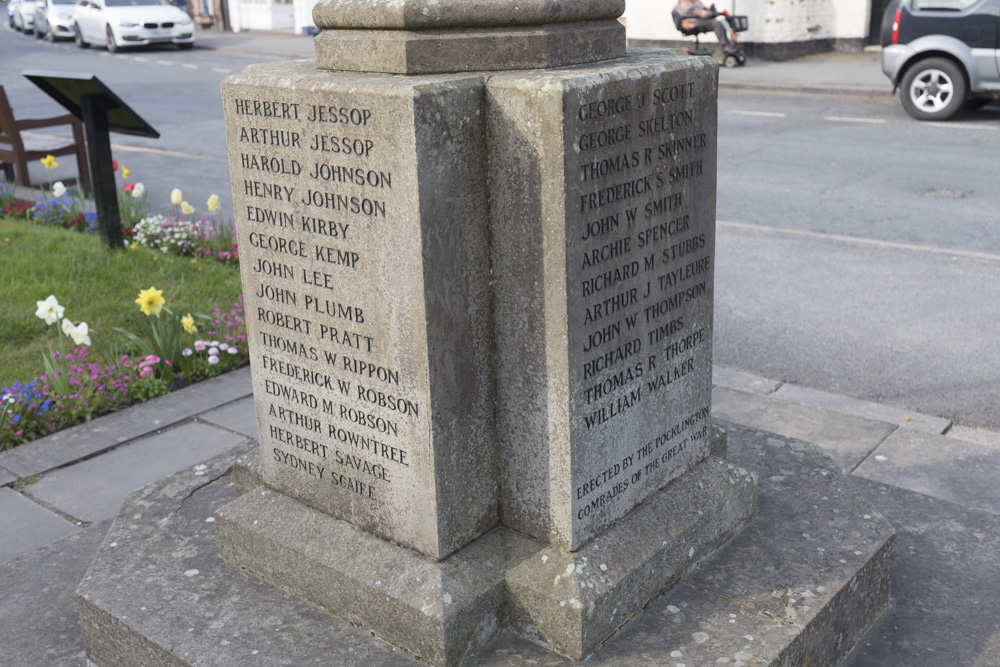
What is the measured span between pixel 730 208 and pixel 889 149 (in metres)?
3.36

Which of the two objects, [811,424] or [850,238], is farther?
[850,238]

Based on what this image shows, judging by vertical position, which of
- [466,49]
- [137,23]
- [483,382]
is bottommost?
[483,382]

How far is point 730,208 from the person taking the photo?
30.3 ft

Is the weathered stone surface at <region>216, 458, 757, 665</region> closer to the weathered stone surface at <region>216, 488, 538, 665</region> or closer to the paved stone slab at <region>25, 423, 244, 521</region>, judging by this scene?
the weathered stone surface at <region>216, 488, 538, 665</region>

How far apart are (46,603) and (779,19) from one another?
64.0ft

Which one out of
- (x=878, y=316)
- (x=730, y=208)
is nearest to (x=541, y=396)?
(x=878, y=316)

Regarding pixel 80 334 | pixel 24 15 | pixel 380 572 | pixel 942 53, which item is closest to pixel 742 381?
pixel 380 572

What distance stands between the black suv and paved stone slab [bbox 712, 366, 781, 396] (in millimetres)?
9238

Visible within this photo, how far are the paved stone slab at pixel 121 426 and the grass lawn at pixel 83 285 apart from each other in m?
0.68

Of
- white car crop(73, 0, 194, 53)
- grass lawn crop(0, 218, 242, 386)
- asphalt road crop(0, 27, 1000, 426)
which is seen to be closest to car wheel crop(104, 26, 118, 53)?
white car crop(73, 0, 194, 53)

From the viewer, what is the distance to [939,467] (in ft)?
14.4

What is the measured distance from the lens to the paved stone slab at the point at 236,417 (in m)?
5.07

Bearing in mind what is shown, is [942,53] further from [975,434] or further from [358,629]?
[358,629]

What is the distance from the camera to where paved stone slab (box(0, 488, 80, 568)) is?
399cm
